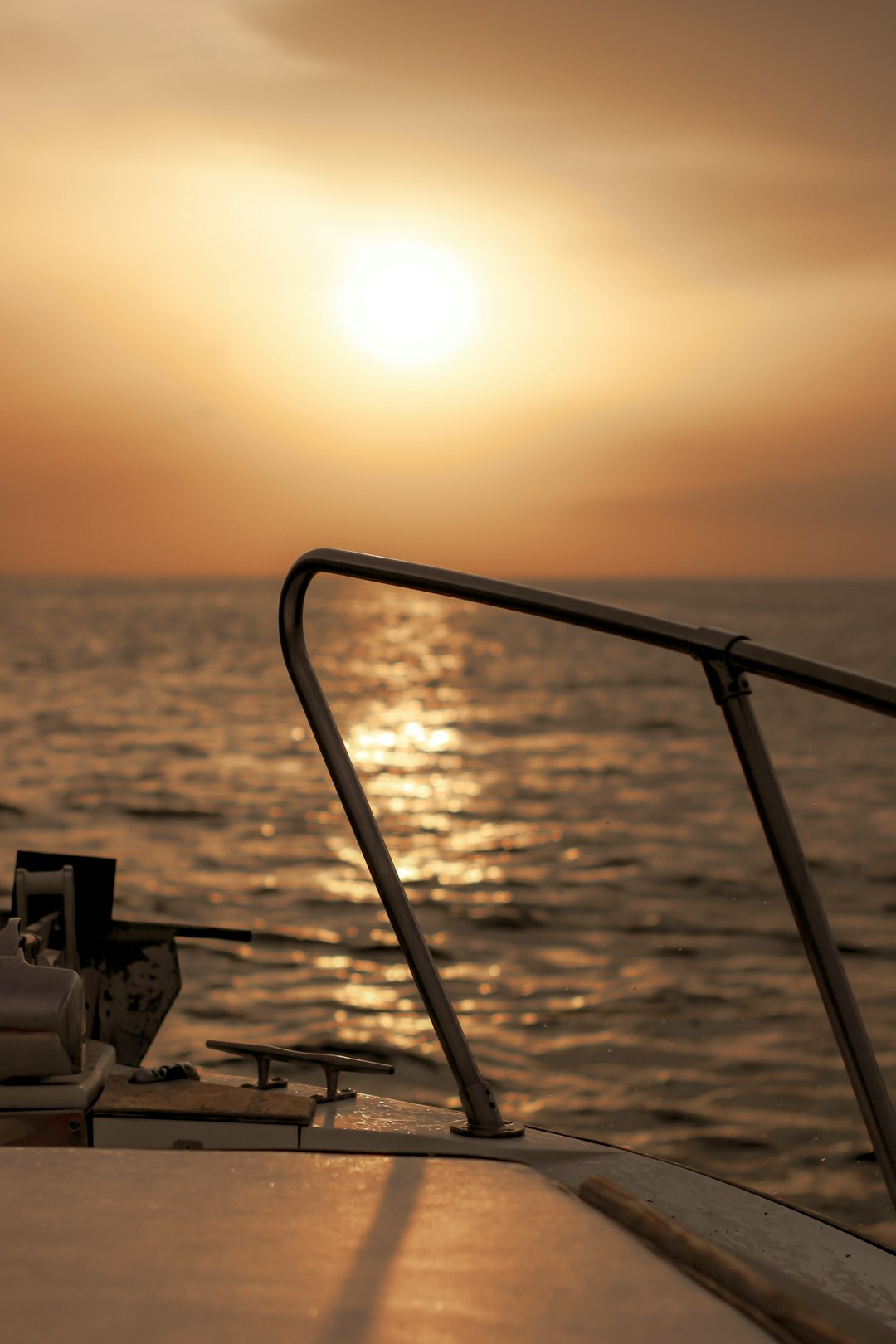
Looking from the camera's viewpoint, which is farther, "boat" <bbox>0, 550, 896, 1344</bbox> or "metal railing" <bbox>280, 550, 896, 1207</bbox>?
"metal railing" <bbox>280, 550, 896, 1207</bbox>

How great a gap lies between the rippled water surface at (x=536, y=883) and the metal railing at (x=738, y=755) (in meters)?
5.80

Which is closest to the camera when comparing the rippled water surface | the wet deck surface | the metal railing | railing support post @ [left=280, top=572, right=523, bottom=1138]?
the wet deck surface

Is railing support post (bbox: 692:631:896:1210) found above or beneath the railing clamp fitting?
→ beneath

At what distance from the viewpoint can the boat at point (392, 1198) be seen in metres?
1.40

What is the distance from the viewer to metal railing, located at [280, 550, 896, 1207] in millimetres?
1652

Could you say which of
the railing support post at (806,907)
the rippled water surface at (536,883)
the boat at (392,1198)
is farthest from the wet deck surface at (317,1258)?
the rippled water surface at (536,883)

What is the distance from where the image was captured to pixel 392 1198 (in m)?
1.72

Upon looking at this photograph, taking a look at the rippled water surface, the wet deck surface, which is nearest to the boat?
the wet deck surface

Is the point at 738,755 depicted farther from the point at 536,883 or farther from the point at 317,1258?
the point at 536,883

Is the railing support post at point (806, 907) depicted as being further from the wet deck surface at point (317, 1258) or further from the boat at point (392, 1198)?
the wet deck surface at point (317, 1258)

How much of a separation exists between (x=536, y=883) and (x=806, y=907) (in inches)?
664

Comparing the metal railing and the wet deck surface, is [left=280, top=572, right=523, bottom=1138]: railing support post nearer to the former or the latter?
the metal railing

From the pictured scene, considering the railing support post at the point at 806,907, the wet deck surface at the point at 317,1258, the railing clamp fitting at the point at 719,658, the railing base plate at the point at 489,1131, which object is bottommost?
the wet deck surface at the point at 317,1258

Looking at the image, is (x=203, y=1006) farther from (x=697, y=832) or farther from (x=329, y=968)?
(x=697, y=832)
